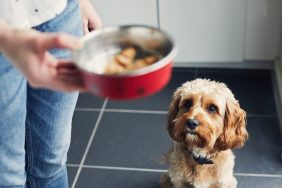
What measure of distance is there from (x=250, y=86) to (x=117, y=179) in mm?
771

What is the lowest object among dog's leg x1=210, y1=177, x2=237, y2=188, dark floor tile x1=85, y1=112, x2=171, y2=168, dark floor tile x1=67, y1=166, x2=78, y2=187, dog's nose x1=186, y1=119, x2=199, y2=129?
dark floor tile x1=67, y1=166, x2=78, y2=187

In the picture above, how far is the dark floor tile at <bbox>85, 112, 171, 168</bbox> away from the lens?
1.84 m

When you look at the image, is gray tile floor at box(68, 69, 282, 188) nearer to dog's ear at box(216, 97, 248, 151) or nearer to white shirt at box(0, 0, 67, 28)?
dog's ear at box(216, 97, 248, 151)

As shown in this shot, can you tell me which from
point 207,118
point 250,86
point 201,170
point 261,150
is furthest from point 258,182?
point 250,86

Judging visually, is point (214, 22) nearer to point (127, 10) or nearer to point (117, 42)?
point (127, 10)

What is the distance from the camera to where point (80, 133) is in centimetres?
199

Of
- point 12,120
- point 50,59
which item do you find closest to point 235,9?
point 12,120

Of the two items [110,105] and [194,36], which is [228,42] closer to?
[194,36]

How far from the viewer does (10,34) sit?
2.37 feet

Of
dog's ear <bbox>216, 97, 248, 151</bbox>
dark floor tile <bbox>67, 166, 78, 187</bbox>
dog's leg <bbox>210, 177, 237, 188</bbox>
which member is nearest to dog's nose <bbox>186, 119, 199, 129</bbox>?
dog's ear <bbox>216, 97, 248, 151</bbox>

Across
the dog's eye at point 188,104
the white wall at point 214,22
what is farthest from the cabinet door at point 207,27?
the dog's eye at point 188,104

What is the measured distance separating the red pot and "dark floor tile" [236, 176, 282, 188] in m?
1.04

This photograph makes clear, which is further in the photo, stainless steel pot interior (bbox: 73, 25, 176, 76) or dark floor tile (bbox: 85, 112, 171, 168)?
dark floor tile (bbox: 85, 112, 171, 168)

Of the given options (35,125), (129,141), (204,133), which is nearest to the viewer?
(35,125)
